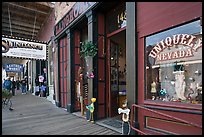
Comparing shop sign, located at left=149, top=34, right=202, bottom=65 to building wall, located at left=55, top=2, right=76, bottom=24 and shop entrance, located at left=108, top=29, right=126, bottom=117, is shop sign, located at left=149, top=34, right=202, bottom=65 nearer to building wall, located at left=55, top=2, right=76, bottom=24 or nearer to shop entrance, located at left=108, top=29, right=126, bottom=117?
shop entrance, located at left=108, top=29, right=126, bottom=117

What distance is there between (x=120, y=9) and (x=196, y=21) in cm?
271

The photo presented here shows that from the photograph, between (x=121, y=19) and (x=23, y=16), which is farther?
(x=23, y=16)

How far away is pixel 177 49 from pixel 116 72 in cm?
292

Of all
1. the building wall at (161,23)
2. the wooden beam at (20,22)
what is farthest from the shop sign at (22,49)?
the building wall at (161,23)

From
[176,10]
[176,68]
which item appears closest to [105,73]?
[176,68]

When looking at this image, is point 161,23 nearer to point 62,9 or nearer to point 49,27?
point 62,9

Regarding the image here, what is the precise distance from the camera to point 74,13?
6371mm

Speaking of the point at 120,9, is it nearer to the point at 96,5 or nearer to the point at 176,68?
the point at 96,5

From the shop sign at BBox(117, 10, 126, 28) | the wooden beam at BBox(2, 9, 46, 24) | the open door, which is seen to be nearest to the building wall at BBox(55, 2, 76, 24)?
the shop sign at BBox(117, 10, 126, 28)

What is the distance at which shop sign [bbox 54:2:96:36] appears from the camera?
5602mm

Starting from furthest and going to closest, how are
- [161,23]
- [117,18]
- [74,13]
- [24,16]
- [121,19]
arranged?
1. [24,16]
2. [74,13]
3. [117,18]
4. [121,19]
5. [161,23]

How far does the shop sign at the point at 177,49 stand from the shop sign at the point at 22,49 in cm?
664

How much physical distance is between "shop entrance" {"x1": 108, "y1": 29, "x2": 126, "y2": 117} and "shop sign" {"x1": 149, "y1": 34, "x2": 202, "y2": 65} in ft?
7.17

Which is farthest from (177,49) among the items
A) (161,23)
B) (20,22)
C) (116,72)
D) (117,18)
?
(20,22)
